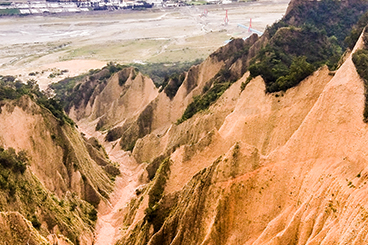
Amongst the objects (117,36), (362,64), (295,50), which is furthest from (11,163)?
(117,36)

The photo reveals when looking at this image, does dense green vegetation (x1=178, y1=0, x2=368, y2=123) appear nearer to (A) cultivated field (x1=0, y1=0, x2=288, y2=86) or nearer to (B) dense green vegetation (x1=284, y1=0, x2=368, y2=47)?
(B) dense green vegetation (x1=284, y1=0, x2=368, y2=47)

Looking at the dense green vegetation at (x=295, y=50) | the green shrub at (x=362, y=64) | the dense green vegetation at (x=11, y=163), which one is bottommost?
the dense green vegetation at (x=11, y=163)

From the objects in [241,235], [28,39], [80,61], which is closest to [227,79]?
[241,235]

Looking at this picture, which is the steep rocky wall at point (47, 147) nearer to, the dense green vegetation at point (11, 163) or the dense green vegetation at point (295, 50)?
the dense green vegetation at point (11, 163)

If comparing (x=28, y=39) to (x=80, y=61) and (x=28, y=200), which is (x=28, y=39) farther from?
(x=28, y=200)

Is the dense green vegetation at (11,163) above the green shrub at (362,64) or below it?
below

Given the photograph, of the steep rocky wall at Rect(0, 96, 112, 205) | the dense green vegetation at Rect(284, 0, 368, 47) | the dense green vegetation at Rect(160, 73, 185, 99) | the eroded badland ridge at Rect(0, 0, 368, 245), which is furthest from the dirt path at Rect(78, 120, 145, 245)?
the dense green vegetation at Rect(284, 0, 368, 47)

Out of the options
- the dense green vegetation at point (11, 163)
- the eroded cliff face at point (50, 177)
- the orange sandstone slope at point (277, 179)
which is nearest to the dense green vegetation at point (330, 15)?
the orange sandstone slope at point (277, 179)
